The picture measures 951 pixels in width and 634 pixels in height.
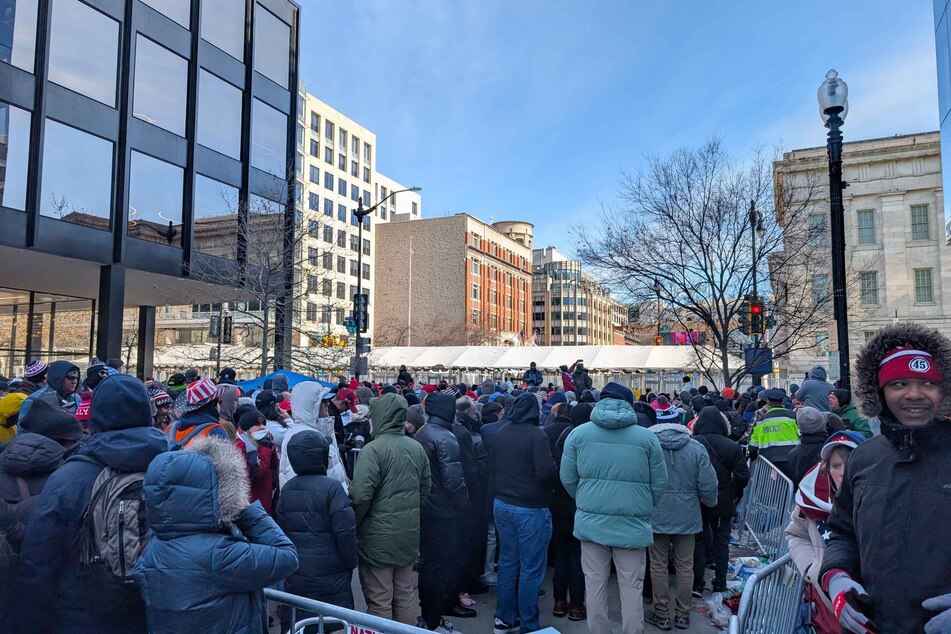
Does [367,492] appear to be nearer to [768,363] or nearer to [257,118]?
[768,363]

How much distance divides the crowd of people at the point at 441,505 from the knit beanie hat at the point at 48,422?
0.01m

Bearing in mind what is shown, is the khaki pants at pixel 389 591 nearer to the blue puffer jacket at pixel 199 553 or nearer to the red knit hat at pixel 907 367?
the blue puffer jacket at pixel 199 553

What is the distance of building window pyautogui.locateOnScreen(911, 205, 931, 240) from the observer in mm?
39969

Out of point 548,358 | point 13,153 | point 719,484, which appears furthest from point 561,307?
point 719,484

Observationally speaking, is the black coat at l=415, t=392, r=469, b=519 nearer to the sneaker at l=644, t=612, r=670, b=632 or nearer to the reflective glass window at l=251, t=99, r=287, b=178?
the sneaker at l=644, t=612, r=670, b=632

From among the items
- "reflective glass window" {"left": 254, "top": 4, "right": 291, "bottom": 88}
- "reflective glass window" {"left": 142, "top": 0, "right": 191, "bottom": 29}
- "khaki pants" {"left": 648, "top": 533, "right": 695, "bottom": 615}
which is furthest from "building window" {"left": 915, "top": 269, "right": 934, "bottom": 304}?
"reflective glass window" {"left": 142, "top": 0, "right": 191, "bottom": 29}

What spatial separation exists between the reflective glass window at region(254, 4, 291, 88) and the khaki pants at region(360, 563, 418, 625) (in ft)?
79.7

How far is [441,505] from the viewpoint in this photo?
6016 millimetres

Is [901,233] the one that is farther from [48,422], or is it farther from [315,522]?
[48,422]

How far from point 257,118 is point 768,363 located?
20.4m

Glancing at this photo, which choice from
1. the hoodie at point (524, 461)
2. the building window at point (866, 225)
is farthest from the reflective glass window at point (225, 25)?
the building window at point (866, 225)

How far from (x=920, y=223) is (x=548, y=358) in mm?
28589

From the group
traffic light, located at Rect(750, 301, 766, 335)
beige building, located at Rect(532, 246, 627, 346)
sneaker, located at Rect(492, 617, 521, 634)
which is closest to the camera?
sneaker, located at Rect(492, 617, 521, 634)

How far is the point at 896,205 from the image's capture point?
40500mm
